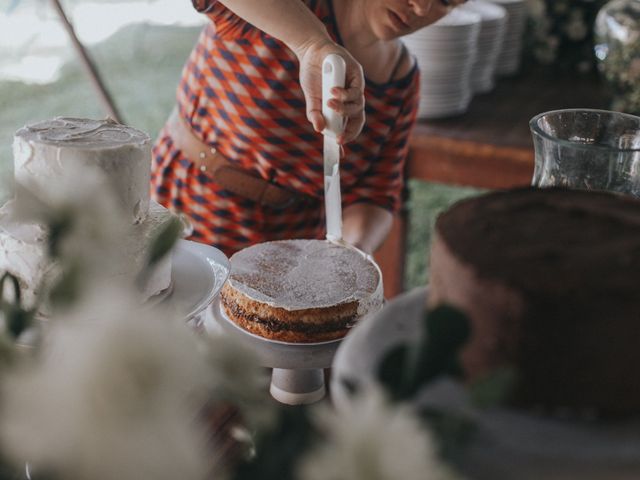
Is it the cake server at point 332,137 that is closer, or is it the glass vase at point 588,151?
the glass vase at point 588,151

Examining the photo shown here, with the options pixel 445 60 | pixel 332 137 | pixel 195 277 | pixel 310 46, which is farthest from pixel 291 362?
pixel 445 60

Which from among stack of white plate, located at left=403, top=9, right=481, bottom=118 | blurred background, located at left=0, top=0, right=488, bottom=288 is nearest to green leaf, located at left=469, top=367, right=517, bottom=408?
stack of white plate, located at left=403, top=9, right=481, bottom=118

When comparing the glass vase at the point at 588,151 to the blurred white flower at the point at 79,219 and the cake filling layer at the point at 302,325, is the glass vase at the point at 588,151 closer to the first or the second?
the cake filling layer at the point at 302,325

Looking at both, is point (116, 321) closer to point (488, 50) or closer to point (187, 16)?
point (488, 50)

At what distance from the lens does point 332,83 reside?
0.86 metres

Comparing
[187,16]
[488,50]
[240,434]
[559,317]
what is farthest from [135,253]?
[187,16]

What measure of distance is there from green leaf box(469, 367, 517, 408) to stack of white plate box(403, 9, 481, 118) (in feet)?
4.94

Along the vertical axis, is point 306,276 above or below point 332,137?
below

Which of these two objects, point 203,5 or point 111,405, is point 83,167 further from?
point 203,5

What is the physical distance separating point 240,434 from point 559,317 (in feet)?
0.64

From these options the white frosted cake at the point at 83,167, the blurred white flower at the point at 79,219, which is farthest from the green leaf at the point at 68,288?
the white frosted cake at the point at 83,167

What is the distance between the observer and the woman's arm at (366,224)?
1.32 m

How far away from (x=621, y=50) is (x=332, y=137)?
1.10 meters

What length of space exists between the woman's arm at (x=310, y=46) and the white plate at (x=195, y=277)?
0.20m
